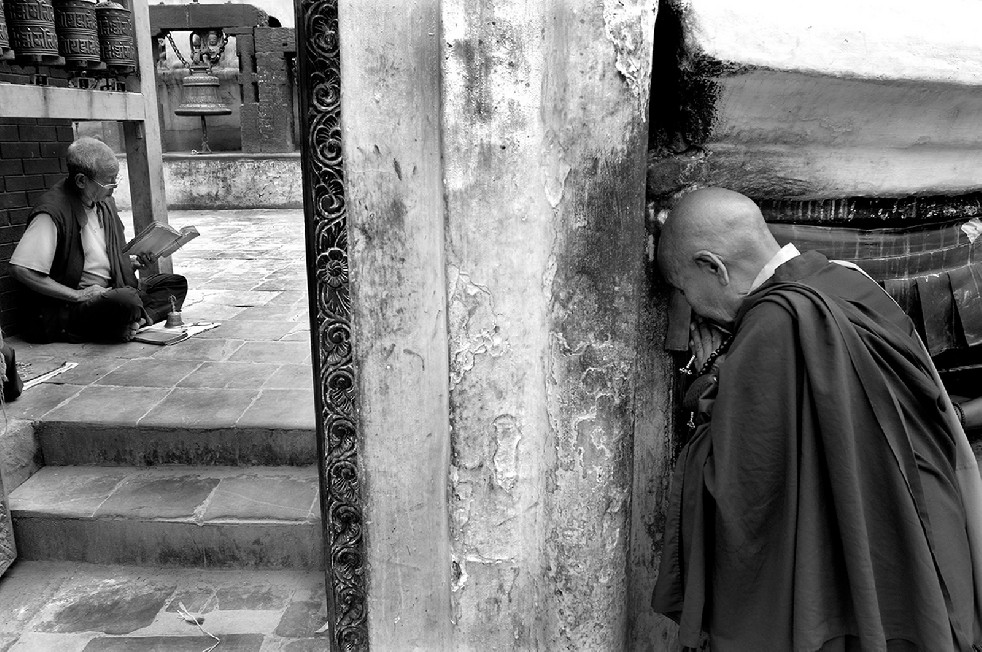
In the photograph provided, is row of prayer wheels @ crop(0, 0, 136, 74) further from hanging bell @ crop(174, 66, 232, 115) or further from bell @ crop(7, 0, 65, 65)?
hanging bell @ crop(174, 66, 232, 115)

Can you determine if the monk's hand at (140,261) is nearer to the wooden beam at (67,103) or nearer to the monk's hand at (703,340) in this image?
the wooden beam at (67,103)

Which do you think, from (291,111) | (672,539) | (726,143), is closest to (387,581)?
A: (672,539)

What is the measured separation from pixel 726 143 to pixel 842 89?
0.32 m

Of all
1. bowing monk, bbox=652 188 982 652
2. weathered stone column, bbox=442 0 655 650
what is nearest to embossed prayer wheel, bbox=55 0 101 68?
weathered stone column, bbox=442 0 655 650

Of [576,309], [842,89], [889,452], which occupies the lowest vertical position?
[889,452]

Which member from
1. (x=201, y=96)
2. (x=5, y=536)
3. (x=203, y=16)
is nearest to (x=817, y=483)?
(x=5, y=536)

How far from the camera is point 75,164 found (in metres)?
5.25

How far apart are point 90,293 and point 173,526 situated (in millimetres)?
2385

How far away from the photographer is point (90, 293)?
16.8 feet

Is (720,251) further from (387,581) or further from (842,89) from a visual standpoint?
(387,581)

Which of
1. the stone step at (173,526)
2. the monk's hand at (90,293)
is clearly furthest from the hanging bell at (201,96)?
the stone step at (173,526)

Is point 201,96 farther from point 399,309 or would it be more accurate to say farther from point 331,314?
point 399,309

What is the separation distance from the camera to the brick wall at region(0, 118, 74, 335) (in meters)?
5.34

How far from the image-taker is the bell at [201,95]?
13.8 metres
